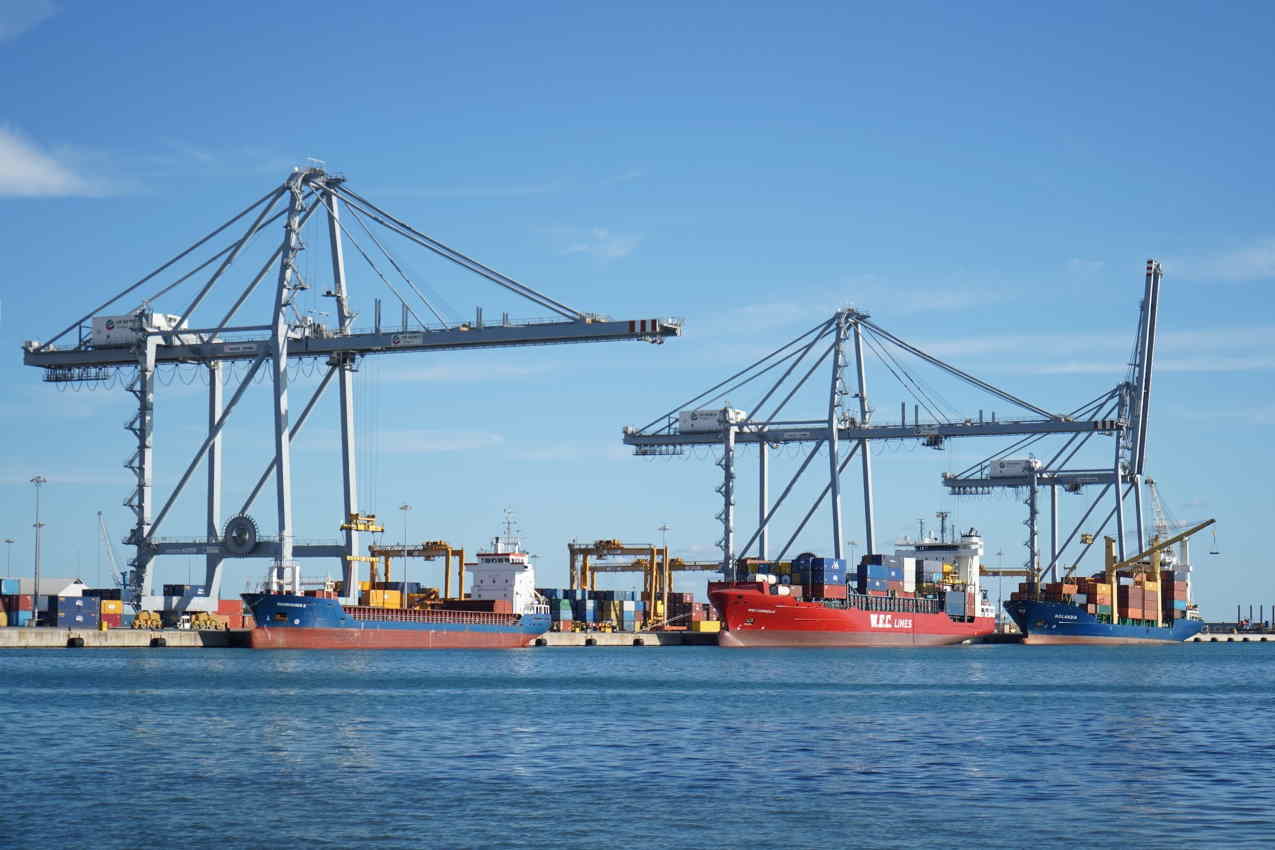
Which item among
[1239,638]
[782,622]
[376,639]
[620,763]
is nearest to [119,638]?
[376,639]

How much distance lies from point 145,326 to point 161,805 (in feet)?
145

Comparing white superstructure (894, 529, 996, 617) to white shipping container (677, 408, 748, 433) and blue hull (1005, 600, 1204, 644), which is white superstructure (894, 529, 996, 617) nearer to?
blue hull (1005, 600, 1204, 644)

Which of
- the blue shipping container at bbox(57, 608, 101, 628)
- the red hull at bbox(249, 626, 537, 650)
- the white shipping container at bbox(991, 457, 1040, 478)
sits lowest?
the red hull at bbox(249, 626, 537, 650)

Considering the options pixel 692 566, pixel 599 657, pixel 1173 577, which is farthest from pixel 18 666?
pixel 1173 577

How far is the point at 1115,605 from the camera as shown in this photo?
90.7 m

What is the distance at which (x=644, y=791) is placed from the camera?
64.7 ft

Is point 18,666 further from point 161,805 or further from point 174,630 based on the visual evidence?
point 161,805

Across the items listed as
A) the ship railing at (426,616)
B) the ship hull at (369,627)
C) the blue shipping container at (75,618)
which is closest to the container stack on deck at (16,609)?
the blue shipping container at (75,618)

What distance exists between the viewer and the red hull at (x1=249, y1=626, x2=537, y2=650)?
59.9 metres

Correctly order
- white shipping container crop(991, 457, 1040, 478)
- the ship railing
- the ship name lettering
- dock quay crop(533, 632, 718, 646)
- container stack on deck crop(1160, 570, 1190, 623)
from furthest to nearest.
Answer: white shipping container crop(991, 457, 1040, 478) < container stack on deck crop(1160, 570, 1190, 623) < dock quay crop(533, 632, 718, 646) < the ship name lettering < the ship railing

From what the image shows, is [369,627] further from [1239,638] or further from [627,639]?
[1239,638]

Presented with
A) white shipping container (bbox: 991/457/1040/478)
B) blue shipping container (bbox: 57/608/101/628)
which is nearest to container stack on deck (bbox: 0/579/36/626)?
blue shipping container (bbox: 57/608/101/628)

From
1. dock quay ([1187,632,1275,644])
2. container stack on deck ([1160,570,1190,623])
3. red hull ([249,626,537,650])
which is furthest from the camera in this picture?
dock quay ([1187,632,1275,644])

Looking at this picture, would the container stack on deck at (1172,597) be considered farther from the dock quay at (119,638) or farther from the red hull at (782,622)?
the dock quay at (119,638)
